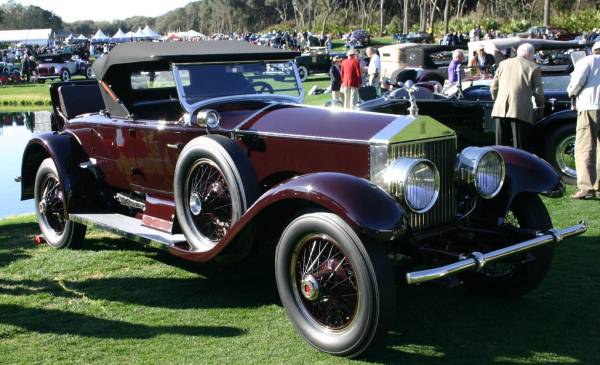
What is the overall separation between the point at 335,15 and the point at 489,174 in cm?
8779

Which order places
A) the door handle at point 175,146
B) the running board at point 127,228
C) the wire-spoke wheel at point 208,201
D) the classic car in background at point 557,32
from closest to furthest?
the wire-spoke wheel at point 208,201 < the running board at point 127,228 < the door handle at point 175,146 < the classic car in background at point 557,32

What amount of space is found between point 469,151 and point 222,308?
2.04 m

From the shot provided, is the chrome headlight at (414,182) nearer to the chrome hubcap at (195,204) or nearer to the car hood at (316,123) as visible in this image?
the car hood at (316,123)

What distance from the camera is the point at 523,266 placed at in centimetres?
471

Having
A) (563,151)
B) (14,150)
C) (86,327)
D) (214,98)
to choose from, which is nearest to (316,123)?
(214,98)

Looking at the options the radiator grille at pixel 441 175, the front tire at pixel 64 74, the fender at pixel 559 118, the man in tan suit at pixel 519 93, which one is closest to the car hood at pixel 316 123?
the radiator grille at pixel 441 175

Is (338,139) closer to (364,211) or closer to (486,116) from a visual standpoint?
(364,211)

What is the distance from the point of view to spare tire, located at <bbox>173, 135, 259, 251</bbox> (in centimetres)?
458

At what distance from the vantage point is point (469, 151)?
14.9 ft

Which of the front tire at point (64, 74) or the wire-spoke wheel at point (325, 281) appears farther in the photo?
the front tire at point (64, 74)

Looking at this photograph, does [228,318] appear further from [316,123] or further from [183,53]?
[183,53]

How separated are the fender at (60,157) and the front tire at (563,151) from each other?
5.70m

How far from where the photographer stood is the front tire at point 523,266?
4.65 metres

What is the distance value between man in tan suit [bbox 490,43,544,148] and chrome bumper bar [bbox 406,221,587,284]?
379 cm
